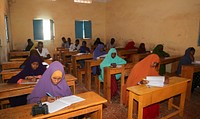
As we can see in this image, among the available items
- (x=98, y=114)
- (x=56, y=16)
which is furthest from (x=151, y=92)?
(x=56, y=16)

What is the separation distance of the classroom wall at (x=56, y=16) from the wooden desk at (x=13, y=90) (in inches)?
278

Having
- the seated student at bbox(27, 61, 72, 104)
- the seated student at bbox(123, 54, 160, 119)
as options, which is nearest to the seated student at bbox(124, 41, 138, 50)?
the seated student at bbox(123, 54, 160, 119)

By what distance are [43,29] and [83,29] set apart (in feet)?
8.16

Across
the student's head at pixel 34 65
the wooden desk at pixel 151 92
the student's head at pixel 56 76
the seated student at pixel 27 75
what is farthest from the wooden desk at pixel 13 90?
the wooden desk at pixel 151 92

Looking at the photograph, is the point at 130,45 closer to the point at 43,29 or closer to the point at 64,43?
the point at 64,43

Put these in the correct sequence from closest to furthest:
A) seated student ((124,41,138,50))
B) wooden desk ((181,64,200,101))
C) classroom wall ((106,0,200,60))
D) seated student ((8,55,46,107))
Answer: seated student ((8,55,46,107)) < wooden desk ((181,64,200,101)) < classroom wall ((106,0,200,60)) < seated student ((124,41,138,50))

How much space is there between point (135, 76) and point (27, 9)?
8.09 m

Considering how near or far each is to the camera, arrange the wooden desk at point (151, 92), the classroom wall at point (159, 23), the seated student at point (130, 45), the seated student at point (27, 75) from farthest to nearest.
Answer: the seated student at point (130, 45) → the classroom wall at point (159, 23) → the seated student at point (27, 75) → the wooden desk at point (151, 92)

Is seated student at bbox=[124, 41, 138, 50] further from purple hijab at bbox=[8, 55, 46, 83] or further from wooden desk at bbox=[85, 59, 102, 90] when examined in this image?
purple hijab at bbox=[8, 55, 46, 83]

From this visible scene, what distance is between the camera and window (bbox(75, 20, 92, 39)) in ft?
34.4

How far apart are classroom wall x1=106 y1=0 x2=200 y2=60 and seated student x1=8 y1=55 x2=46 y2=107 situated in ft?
17.2

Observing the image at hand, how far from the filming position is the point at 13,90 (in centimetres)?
273

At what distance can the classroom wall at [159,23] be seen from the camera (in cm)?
596

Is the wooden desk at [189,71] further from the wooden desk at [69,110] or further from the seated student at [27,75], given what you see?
the seated student at [27,75]
